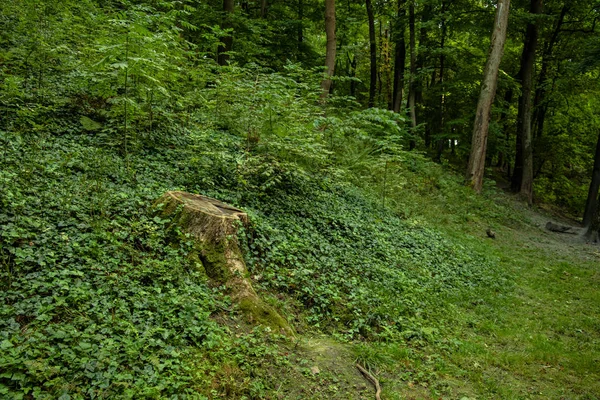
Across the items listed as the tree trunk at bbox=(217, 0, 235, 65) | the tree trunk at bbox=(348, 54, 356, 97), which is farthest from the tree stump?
the tree trunk at bbox=(348, 54, 356, 97)

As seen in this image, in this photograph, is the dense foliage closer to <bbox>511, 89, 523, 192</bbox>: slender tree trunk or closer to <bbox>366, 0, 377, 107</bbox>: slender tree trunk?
<bbox>511, 89, 523, 192</bbox>: slender tree trunk

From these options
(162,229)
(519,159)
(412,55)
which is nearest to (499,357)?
(162,229)

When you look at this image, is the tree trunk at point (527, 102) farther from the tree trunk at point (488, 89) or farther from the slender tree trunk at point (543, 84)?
the tree trunk at point (488, 89)

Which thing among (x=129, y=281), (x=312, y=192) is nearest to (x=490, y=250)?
(x=312, y=192)

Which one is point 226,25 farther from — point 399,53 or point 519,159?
point 519,159

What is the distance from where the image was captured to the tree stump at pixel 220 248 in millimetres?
4730

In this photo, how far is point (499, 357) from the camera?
5.54 meters

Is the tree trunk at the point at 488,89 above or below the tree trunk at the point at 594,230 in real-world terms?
above

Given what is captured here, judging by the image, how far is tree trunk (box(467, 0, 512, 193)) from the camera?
14570 millimetres

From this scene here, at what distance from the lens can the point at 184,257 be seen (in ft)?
16.0

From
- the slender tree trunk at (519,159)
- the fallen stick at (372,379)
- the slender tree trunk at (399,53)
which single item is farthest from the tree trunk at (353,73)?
the fallen stick at (372,379)

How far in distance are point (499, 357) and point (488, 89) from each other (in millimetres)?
Result: 12132

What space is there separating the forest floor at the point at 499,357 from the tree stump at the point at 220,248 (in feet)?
2.17

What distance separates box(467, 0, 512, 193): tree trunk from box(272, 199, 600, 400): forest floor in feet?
22.1
